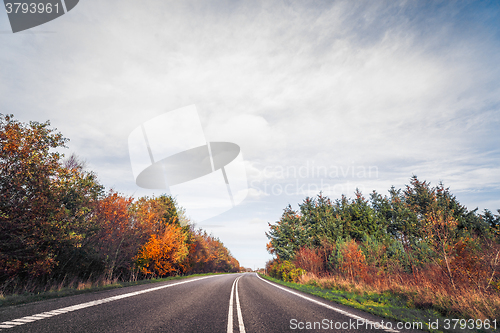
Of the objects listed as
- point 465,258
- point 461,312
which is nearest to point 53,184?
point 461,312

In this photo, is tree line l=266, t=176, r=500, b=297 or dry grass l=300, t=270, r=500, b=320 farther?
tree line l=266, t=176, r=500, b=297

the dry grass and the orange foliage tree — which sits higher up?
the dry grass

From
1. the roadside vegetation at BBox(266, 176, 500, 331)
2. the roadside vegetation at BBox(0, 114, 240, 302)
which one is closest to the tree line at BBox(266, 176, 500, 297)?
the roadside vegetation at BBox(266, 176, 500, 331)

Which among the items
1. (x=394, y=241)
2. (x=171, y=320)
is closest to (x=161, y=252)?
(x=171, y=320)

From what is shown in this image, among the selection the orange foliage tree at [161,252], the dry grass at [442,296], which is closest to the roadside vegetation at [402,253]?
the dry grass at [442,296]

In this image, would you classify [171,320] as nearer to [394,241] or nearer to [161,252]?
[161,252]

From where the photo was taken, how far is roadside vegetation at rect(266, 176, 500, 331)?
7152mm

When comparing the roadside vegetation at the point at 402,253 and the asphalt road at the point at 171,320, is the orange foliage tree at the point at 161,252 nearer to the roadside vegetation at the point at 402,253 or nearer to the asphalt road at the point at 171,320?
the roadside vegetation at the point at 402,253

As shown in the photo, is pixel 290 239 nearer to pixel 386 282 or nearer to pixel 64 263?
pixel 386 282

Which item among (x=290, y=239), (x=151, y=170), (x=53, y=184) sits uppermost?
(x=151, y=170)

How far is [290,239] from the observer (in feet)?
120

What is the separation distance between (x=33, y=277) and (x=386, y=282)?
20.3 m

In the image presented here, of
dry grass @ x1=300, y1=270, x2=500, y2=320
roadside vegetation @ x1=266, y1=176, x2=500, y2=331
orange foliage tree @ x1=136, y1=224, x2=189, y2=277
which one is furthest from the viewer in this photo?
orange foliage tree @ x1=136, y1=224, x2=189, y2=277

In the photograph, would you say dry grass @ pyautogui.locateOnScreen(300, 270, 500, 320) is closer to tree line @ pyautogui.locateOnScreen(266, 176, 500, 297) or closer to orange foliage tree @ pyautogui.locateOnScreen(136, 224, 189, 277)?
tree line @ pyautogui.locateOnScreen(266, 176, 500, 297)
